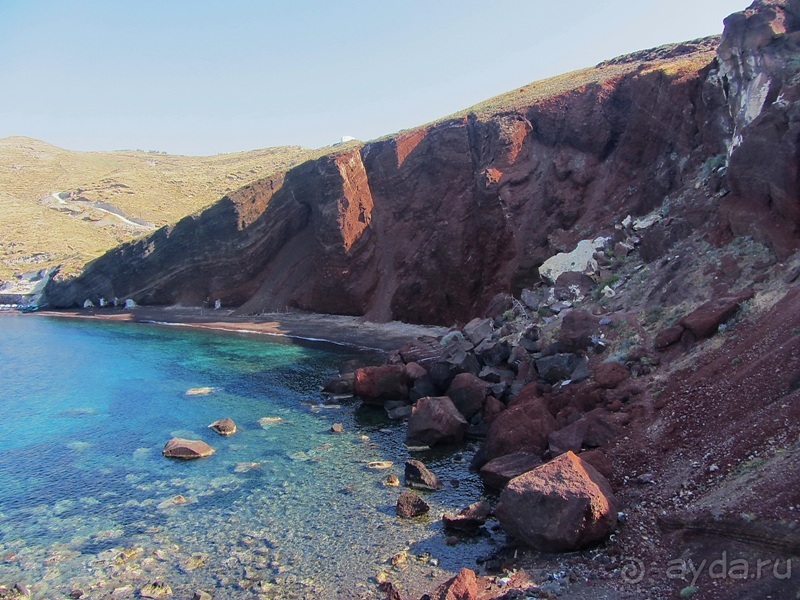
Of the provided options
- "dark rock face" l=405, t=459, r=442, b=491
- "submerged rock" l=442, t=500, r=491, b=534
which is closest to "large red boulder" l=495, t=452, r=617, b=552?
"submerged rock" l=442, t=500, r=491, b=534

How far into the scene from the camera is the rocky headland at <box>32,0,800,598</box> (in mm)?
12180

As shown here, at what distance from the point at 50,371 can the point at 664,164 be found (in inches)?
1582

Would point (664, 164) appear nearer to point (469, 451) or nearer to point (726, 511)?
point (469, 451)

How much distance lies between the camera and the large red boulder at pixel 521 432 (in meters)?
18.8

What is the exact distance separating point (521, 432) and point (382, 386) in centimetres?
1040

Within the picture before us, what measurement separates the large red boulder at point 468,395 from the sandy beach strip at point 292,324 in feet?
51.0

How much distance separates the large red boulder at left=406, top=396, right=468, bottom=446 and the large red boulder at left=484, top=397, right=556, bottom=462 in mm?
2546

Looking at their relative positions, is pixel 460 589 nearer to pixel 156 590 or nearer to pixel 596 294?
pixel 156 590

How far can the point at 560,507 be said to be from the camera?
42.8 feet

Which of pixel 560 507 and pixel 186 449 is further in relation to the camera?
pixel 186 449

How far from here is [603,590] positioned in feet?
36.8

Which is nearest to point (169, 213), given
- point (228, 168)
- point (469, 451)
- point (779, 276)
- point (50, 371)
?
point (228, 168)

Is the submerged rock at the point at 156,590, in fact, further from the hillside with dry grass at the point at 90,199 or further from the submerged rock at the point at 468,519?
the hillside with dry grass at the point at 90,199

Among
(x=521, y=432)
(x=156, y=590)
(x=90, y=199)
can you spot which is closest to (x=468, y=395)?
(x=521, y=432)
